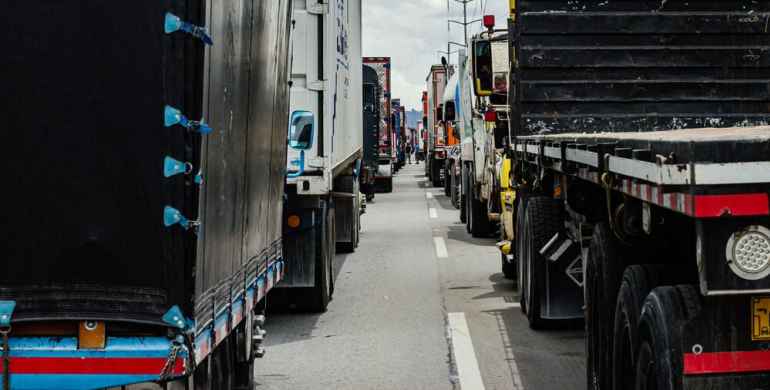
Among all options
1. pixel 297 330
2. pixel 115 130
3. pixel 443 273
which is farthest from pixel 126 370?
pixel 443 273

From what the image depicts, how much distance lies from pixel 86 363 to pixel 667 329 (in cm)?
235

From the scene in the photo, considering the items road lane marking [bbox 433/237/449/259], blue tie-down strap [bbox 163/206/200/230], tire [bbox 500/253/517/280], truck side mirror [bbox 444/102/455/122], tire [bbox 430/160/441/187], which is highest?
truck side mirror [bbox 444/102/455/122]

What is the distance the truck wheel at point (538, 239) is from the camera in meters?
11.3

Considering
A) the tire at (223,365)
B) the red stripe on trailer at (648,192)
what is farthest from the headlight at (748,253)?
the tire at (223,365)

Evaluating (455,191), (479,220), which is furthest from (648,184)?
Answer: (455,191)

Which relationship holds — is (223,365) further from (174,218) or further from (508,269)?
(508,269)

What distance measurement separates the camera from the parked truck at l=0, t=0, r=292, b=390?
4980 millimetres

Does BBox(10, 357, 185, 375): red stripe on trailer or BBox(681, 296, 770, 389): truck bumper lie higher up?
BBox(681, 296, 770, 389): truck bumper

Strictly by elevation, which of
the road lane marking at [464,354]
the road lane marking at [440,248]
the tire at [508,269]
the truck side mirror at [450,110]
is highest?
the truck side mirror at [450,110]

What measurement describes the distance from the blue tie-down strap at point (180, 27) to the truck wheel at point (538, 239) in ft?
21.4

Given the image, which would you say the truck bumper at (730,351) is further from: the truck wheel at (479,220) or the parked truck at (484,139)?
the truck wheel at (479,220)

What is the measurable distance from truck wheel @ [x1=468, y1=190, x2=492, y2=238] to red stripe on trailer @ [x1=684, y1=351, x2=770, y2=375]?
1724cm

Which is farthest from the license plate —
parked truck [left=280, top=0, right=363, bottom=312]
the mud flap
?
parked truck [left=280, top=0, right=363, bottom=312]

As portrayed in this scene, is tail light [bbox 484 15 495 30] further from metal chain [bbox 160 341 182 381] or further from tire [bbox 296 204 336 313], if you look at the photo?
metal chain [bbox 160 341 182 381]
